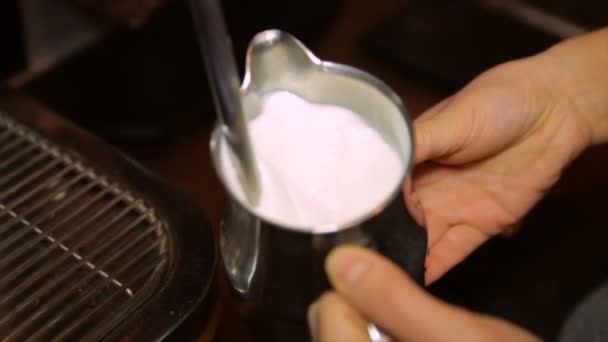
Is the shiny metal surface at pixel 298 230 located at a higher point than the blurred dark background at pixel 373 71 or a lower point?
higher

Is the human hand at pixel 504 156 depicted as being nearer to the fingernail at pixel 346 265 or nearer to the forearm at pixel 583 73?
the forearm at pixel 583 73

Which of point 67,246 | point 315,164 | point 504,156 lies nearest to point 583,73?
point 504,156

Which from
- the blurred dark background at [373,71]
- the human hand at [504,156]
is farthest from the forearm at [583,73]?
the blurred dark background at [373,71]

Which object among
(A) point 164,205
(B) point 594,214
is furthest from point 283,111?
(B) point 594,214

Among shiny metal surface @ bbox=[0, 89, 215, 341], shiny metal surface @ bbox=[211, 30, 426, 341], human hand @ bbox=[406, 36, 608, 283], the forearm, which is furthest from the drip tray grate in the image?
the forearm

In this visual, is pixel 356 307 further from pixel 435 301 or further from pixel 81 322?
pixel 81 322

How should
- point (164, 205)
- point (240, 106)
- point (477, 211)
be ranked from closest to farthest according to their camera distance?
point (240, 106) → point (164, 205) → point (477, 211)

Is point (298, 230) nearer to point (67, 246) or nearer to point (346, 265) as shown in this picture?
point (346, 265)

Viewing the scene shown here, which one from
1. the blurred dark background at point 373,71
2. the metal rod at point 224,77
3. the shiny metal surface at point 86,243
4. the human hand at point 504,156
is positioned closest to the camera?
the metal rod at point 224,77
